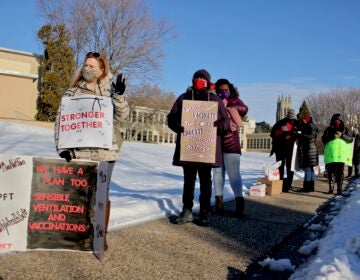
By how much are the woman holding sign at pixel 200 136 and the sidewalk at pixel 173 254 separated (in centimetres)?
42

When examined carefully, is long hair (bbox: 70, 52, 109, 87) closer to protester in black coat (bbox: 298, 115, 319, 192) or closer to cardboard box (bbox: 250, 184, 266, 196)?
cardboard box (bbox: 250, 184, 266, 196)

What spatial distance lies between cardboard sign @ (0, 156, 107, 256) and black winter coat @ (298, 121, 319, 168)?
7908 millimetres

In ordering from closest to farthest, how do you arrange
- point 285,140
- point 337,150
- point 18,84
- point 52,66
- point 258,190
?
1. point 258,190
2. point 337,150
3. point 285,140
4. point 18,84
5. point 52,66

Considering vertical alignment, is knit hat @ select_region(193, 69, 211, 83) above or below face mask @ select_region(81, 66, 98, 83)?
above

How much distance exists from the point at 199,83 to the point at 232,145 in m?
1.34

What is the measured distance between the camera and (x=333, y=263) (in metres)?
3.58

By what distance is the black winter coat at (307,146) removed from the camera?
11.0 m

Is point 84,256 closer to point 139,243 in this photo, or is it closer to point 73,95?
point 139,243

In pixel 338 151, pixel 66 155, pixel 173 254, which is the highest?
pixel 338 151

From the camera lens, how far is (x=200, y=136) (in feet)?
18.9

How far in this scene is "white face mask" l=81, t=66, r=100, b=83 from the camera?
425 cm

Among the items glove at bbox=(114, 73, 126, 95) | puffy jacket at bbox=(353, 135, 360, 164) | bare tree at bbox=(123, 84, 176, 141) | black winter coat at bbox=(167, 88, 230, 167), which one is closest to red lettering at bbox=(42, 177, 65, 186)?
glove at bbox=(114, 73, 126, 95)

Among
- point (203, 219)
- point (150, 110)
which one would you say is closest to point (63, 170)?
point (203, 219)

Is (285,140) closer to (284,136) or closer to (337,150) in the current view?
(284,136)
